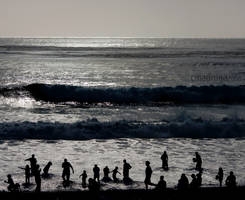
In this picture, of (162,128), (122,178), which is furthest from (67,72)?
(122,178)

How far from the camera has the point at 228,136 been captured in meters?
33.5

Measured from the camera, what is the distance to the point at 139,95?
178 ft

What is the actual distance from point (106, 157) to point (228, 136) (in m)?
11.0

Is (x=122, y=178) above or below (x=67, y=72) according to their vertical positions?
below

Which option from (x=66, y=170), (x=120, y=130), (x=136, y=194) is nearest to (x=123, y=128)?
(x=120, y=130)

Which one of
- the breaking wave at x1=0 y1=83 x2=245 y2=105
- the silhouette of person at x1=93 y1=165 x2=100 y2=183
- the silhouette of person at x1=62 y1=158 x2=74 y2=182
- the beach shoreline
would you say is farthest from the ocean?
the beach shoreline

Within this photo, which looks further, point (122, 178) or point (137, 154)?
point (137, 154)

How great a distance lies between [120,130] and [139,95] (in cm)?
1992

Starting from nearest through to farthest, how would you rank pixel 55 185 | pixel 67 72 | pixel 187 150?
pixel 55 185 < pixel 187 150 < pixel 67 72

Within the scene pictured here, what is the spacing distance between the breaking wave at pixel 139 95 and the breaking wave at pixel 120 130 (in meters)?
15.7

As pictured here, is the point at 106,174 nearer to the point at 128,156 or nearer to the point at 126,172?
the point at 126,172

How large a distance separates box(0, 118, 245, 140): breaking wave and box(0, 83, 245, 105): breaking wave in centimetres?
1571

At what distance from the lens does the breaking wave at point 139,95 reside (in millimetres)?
52656

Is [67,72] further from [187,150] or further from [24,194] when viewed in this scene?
[24,194]
